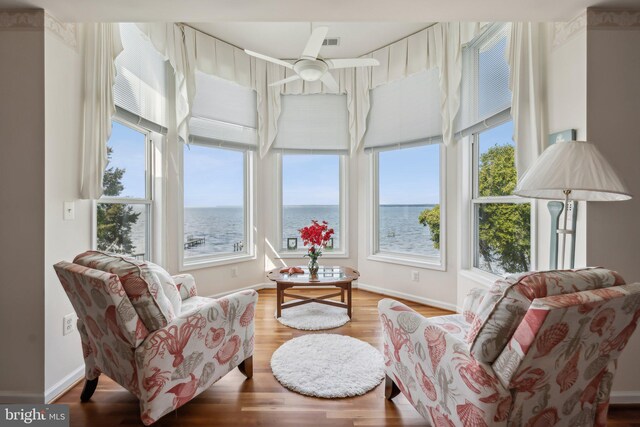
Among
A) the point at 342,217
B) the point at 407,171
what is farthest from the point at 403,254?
the point at 407,171

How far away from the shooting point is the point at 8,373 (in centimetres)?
194

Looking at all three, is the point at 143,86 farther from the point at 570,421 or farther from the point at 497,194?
the point at 570,421

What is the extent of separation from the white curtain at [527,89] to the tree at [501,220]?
0.57m

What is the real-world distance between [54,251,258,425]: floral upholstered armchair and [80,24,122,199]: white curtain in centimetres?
78

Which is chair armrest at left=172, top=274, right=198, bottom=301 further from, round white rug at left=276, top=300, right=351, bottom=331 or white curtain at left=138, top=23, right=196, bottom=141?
white curtain at left=138, top=23, right=196, bottom=141

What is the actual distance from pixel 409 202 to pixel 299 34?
101 inches

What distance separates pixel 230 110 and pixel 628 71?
388cm

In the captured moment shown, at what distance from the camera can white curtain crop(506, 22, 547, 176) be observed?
220cm

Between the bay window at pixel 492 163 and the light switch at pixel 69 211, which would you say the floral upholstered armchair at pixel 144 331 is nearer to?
the light switch at pixel 69 211

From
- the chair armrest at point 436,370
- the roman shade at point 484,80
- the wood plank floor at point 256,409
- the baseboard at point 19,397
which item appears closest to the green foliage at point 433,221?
the roman shade at point 484,80

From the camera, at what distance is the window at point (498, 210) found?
2.76m

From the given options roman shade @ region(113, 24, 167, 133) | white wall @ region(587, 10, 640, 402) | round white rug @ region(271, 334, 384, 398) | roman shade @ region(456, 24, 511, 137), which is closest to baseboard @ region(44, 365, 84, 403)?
round white rug @ region(271, 334, 384, 398)

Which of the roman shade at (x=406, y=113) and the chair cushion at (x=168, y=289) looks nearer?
the chair cushion at (x=168, y=289)

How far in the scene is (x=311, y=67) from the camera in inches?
108
